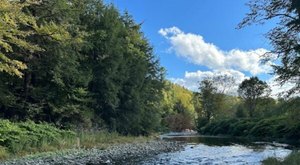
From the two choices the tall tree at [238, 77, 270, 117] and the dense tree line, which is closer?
the dense tree line

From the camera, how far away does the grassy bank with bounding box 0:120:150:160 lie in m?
22.0

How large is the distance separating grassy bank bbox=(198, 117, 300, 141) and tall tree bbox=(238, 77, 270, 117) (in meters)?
9.40

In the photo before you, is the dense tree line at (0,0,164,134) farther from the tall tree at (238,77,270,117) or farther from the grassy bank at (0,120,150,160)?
the tall tree at (238,77,270,117)

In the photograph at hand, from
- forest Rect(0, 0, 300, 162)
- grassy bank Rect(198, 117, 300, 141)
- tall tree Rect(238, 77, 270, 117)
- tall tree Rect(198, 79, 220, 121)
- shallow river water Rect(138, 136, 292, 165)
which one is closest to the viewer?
forest Rect(0, 0, 300, 162)

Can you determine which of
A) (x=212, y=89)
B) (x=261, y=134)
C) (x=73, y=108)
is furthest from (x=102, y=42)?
(x=212, y=89)

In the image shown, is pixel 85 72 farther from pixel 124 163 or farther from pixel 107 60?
pixel 124 163

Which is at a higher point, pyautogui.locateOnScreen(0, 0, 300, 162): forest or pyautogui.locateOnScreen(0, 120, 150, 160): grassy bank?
pyautogui.locateOnScreen(0, 0, 300, 162): forest

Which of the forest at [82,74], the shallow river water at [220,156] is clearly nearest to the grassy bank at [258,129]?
the forest at [82,74]

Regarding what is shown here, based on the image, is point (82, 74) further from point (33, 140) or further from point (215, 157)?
point (215, 157)

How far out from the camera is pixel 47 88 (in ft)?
107

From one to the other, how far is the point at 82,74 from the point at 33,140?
1223 centimetres

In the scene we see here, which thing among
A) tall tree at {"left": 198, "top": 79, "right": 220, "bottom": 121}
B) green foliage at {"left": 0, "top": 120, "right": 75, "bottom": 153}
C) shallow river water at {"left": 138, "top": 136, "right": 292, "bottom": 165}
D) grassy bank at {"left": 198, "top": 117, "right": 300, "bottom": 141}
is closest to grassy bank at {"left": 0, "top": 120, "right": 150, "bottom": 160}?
green foliage at {"left": 0, "top": 120, "right": 75, "bottom": 153}

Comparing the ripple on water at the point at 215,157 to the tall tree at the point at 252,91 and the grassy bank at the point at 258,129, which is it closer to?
the grassy bank at the point at 258,129

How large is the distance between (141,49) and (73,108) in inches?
872
